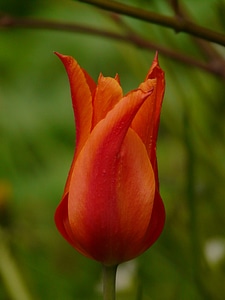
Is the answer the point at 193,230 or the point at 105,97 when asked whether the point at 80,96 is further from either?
the point at 193,230

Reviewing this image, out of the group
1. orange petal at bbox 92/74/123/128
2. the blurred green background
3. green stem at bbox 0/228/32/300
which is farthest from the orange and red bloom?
green stem at bbox 0/228/32/300

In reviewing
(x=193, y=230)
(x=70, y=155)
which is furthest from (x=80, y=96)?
(x=70, y=155)

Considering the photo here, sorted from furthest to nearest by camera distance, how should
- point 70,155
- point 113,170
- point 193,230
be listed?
1. point 70,155
2. point 193,230
3. point 113,170

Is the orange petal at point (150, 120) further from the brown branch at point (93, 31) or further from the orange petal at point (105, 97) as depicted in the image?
the brown branch at point (93, 31)

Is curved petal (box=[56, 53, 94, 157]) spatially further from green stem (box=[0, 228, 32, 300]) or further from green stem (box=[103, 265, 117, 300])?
green stem (box=[0, 228, 32, 300])

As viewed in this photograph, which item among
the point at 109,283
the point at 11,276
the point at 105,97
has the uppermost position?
the point at 105,97

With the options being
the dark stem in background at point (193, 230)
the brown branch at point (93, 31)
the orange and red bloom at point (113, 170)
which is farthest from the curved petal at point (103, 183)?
the brown branch at point (93, 31)

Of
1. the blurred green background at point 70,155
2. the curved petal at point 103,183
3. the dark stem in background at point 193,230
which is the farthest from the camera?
the blurred green background at point 70,155

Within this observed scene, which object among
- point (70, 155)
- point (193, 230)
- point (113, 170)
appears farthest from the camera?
point (70, 155)
